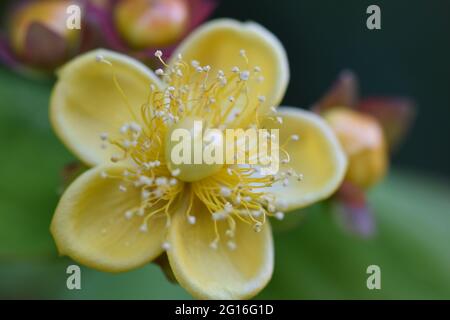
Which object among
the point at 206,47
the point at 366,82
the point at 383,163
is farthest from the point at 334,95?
the point at 366,82

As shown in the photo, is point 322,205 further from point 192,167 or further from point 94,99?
point 94,99

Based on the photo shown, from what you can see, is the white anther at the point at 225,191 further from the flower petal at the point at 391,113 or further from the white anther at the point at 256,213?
the flower petal at the point at 391,113

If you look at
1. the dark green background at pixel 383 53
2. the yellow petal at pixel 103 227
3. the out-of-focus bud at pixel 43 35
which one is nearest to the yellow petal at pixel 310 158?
the yellow petal at pixel 103 227

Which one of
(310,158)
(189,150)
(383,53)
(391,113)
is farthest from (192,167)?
(383,53)

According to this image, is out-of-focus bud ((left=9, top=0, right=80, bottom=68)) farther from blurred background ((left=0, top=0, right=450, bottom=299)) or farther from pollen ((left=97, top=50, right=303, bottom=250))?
pollen ((left=97, top=50, right=303, bottom=250))

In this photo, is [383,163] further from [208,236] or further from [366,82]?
[366,82]
